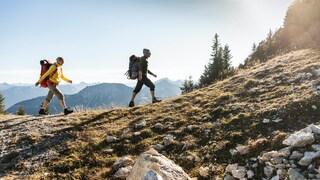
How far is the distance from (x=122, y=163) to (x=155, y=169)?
202 centimetres

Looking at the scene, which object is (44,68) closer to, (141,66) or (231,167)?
(141,66)

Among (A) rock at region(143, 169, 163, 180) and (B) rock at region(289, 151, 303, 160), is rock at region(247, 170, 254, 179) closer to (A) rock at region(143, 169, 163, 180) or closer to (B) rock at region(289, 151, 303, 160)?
(B) rock at region(289, 151, 303, 160)

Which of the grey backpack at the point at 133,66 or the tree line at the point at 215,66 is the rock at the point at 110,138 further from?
the tree line at the point at 215,66

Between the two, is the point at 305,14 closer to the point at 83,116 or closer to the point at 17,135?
the point at 83,116

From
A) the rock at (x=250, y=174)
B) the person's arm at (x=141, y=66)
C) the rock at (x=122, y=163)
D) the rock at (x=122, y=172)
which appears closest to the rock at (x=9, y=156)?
the rock at (x=122, y=163)

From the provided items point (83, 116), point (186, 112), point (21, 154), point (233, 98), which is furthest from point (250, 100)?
point (21, 154)

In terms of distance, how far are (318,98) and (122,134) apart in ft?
22.4

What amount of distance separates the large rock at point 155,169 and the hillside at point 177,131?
3.46 feet

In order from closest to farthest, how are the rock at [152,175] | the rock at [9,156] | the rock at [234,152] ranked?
the rock at [152,175] → the rock at [234,152] → the rock at [9,156]

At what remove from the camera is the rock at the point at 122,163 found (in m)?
8.04

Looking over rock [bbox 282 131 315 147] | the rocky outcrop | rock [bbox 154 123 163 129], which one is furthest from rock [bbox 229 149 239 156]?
rock [bbox 154 123 163 129]

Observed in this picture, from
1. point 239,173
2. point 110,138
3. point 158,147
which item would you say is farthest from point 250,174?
point 110,138

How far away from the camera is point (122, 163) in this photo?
8.09m

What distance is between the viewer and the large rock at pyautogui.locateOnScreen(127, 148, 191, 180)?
6.10 metres
